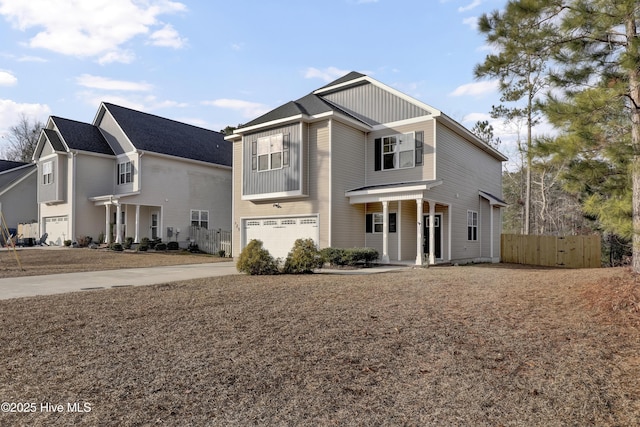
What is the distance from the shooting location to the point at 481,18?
851 centimetres

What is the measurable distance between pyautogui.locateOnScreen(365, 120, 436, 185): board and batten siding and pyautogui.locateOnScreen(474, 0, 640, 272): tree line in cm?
664

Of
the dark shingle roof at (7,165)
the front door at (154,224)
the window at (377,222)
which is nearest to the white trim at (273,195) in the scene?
the window at (377,222)

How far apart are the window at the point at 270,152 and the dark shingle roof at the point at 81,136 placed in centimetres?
1367

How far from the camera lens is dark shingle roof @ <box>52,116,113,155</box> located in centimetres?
2444

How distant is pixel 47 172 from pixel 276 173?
60.8ft

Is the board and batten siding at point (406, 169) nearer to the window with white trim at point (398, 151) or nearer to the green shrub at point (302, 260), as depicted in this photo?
the window with white trim at point (398, 151)

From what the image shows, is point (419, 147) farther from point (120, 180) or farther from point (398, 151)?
point (120, 180)

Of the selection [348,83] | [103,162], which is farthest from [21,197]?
[348,83]

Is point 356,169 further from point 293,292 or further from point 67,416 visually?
point 67,416

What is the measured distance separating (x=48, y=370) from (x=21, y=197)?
33.1m

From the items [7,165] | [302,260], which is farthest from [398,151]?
[7,165]

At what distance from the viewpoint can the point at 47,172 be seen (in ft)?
84.4

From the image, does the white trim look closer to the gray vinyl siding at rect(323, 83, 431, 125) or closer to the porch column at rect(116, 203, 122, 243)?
the gray vinyl siding at rect(323, 83, 431, 125)

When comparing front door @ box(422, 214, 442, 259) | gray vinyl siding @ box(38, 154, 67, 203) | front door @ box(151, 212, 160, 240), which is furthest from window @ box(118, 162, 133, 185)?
front door @ box(422, 214, 442, 259)
